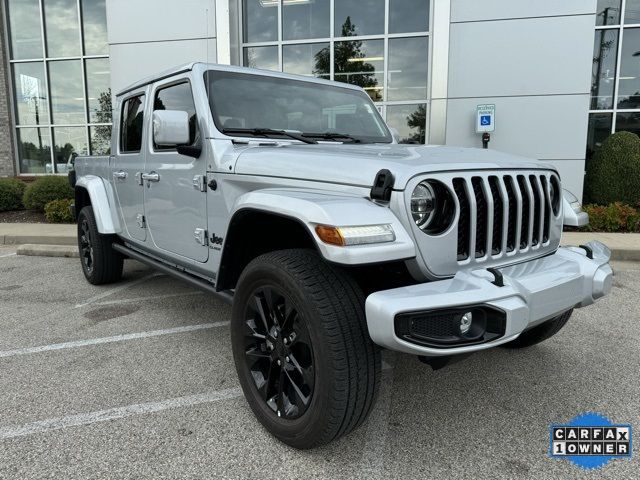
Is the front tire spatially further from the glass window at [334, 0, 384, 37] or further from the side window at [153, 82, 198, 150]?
the glass window at [334, 0, 384, 37]

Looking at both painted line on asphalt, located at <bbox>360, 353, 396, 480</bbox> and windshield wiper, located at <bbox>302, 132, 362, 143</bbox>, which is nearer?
painted line on asphalt, located at <bbox>360, 353, 396, 480</bbox>

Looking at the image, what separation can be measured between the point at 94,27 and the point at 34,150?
12.9ft

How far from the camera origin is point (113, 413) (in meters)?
2.74

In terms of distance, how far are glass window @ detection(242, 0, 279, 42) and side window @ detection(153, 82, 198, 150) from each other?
8.12 meters

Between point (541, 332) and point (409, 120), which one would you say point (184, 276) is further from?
point (409, 120)

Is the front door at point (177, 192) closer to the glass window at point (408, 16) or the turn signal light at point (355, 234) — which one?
the turn signal light at point (355, 234)

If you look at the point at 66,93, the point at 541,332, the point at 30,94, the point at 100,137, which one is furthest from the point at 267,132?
the point at 30,94

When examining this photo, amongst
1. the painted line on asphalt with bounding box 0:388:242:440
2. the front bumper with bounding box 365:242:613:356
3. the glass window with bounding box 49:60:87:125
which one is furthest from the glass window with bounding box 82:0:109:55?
the front bumper with bounding box 365:242:613:356

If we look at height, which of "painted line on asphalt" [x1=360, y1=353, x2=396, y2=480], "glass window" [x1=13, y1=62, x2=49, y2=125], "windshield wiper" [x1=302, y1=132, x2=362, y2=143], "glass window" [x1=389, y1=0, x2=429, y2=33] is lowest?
"painted line on asphalt" [x1=360, y1=353, x2=396, y2=480]

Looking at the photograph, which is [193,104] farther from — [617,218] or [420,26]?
[420,26]

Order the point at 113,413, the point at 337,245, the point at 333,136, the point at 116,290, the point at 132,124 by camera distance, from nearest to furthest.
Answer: the point at 337,245 < the point at 113,413 < the point at 333,136 < the point at 132,124 < the point at 116,290

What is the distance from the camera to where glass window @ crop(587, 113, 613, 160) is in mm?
11430

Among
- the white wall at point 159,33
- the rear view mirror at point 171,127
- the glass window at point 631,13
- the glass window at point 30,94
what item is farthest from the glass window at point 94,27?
the glass window at point 631,13

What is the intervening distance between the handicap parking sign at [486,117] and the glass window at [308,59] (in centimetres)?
357
